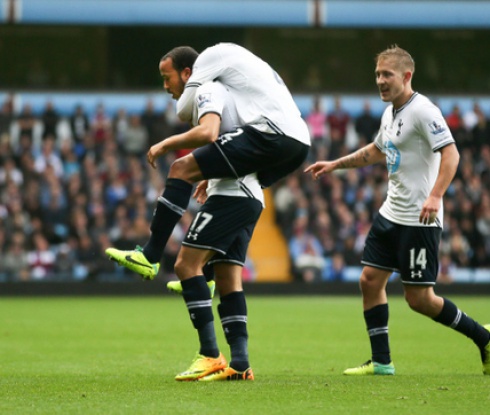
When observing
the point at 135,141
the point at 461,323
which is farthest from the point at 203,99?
the point at 135,141

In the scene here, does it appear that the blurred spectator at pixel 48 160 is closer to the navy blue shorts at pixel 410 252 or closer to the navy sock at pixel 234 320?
the navy blue shorts at pixel 410 252

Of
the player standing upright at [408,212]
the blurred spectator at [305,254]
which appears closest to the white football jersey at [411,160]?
the player standing upright at [408,212]

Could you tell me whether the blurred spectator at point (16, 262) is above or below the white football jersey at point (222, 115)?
below

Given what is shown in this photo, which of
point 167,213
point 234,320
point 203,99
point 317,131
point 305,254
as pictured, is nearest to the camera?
point 203,99

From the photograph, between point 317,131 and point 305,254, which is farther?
point 317,131

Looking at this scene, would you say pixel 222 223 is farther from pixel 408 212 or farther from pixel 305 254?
pixel 305 254

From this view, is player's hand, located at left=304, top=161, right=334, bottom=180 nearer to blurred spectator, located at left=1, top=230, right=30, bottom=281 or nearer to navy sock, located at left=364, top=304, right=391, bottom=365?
navy sock, located at left=364, top=304, right=391, bottom=365

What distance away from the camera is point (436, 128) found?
689cm

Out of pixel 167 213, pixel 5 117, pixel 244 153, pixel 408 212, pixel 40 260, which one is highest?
pixel 5 117

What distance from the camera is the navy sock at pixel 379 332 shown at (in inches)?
290

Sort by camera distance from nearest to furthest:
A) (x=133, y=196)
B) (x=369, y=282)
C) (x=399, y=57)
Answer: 1. (x=399, y=57)
2. (x=369, y=282)
3. (x=133, y=196)

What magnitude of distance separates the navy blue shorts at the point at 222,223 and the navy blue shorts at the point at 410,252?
3.68 feet

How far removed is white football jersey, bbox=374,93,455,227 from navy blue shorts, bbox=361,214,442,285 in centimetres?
7

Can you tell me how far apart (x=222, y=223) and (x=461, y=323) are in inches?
78.2
